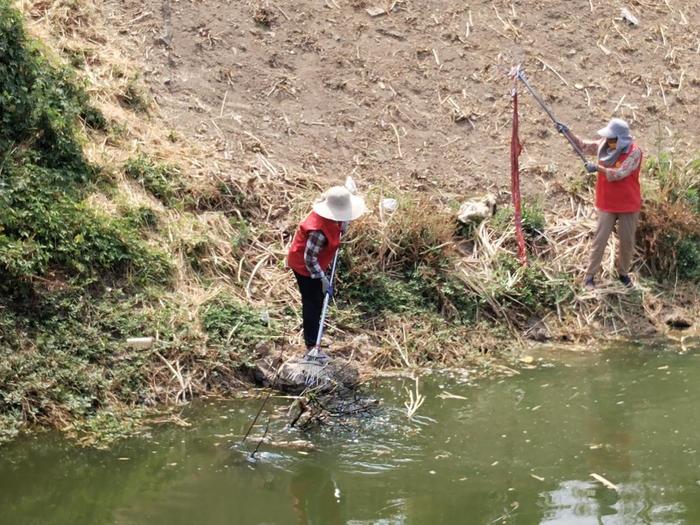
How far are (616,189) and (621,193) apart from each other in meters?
0.05

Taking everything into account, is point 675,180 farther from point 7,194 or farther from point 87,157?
point 7,194

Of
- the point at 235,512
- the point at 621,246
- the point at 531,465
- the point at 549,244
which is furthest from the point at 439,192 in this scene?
the point at 235,512

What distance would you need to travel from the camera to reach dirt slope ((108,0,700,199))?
1008 cm

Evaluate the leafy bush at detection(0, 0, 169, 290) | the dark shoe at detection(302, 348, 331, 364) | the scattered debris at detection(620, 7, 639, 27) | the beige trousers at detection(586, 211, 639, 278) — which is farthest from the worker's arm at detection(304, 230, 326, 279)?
the scattered debris at detection(620, 7, 639, 27)

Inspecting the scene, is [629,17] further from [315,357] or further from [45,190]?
[45,190]

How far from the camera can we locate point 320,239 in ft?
22.9

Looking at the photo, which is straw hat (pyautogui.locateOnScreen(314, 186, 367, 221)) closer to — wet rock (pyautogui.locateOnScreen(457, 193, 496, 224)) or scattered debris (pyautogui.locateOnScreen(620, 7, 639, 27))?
wet rock (pyautogui.locateOnScreen(457, 193, 496, 224))

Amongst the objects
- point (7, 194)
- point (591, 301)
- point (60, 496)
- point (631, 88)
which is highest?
point (631, 88)

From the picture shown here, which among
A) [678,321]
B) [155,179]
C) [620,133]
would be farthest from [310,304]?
[678,321]

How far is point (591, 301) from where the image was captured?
8.94 meters

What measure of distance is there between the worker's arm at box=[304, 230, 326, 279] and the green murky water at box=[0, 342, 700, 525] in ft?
3.32

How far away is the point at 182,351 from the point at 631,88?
6.27m

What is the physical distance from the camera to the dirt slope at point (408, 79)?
397 inches

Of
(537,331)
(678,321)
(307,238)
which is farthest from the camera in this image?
(678,321)
